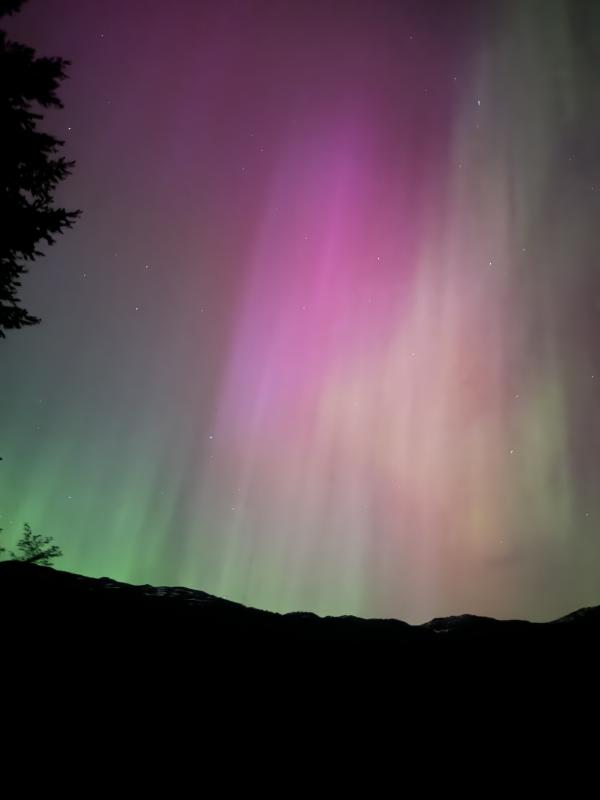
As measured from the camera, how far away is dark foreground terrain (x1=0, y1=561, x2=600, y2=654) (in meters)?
5.21

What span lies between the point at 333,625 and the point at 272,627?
1.11 meters

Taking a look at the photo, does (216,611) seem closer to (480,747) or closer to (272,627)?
(272,627)

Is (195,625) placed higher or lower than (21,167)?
lower

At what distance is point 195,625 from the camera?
19.0 ft

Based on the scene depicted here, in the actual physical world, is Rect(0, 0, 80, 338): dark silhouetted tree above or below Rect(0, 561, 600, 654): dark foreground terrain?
above

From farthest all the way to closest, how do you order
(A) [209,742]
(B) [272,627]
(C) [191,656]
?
(B) [272,627], (C) [191,656], (A) [209,742]

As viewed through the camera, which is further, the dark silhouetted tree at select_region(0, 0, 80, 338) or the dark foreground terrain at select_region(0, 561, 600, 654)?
the dark silhouetted tree at select_region(0, 0, 80, 338)

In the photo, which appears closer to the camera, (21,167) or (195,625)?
(195,625)

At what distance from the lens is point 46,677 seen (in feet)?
15.0

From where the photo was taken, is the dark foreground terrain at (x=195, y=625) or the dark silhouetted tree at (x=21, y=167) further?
the dark silhouetted tree at (x=21, y=167)

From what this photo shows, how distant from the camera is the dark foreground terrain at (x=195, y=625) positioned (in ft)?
17.1

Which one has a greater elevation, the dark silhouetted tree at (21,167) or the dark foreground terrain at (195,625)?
the dark silhouetted tree at (21,167)

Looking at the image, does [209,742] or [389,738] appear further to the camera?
[389,738]

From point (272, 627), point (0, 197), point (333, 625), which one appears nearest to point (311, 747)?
point (272, 627)
